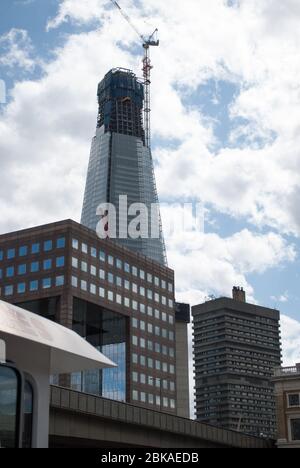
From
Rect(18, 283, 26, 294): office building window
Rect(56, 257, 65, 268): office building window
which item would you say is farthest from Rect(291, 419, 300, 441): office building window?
Rect(18, 283, 26, 294): office building window

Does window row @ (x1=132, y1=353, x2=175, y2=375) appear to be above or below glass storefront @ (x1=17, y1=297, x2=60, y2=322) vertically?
below

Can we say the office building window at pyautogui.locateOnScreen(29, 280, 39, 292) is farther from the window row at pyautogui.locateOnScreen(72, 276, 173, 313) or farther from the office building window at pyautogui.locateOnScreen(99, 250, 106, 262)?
the office building window at pyautogui.locateOnScreen(99, 250, 106, 262)

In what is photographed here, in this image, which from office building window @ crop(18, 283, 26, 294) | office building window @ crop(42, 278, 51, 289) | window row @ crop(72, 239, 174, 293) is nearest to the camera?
office building window @ crop(42, 278, 51, 289)

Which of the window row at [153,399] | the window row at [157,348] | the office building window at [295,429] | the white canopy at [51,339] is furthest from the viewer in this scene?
the window row at [157,348]

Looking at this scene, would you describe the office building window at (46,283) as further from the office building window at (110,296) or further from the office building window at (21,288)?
the office building window at (110,296)

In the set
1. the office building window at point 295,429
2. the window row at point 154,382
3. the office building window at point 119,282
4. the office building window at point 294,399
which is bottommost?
the office building window at point 295,429

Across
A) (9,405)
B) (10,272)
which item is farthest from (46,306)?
(9,405)

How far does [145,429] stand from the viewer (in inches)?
2291

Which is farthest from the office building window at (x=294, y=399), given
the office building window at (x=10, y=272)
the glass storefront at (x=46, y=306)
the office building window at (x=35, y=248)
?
the office building window at (x=10, y=272)

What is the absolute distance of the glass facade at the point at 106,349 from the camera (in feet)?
469

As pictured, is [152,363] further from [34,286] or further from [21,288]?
[21,288]

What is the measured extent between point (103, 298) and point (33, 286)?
566 inches

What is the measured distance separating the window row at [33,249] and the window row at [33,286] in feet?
18.5

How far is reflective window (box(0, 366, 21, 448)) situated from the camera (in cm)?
1378
